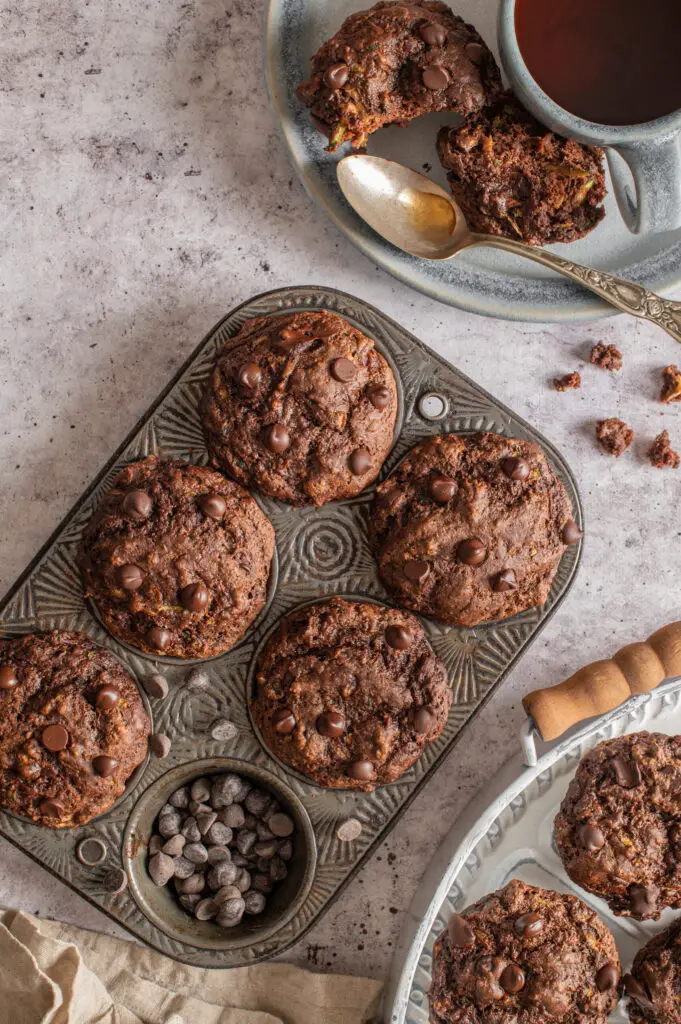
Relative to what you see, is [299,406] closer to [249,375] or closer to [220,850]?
[249,375]

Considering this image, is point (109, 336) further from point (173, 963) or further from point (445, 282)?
point (173, 963)

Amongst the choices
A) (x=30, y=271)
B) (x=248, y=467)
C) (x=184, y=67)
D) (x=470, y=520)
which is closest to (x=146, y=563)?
(x=248, y=467)

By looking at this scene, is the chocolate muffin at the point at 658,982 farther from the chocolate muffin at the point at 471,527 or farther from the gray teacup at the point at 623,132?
the gray teacup at the point at 623,132

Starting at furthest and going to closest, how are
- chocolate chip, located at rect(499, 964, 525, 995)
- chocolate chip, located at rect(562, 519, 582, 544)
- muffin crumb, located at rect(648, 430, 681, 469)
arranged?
muffin crumb, located at rect(648, 430, 681, 469)
chocolate chip, located at rect(562, 519, 582, 544)
chocolate chip, located at rect(499, 964, 525, 995)

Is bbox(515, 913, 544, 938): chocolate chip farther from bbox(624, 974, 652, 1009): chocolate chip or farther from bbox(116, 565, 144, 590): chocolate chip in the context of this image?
bbox(116, 565, 144, 590): chocolate chip

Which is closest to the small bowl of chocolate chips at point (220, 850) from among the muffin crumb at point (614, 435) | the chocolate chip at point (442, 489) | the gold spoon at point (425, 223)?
the chocolate chip at point (442, 489)

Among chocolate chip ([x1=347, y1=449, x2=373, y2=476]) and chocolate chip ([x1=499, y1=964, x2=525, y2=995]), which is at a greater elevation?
chocolate chip ([x1=347, y1=449, x2=373, y2=476])

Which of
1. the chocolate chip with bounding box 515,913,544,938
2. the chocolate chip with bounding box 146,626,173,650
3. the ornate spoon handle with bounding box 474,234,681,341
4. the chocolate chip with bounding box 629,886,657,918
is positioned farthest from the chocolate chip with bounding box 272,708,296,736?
the ornate spoon handle with bounding box 474,234,681,341

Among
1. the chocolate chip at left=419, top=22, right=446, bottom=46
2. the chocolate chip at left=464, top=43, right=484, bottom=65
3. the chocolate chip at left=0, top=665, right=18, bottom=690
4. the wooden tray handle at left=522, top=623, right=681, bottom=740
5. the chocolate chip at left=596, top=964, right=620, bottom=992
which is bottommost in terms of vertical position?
the chocolate chip at left=596, top=964, right=620, bottom=992
